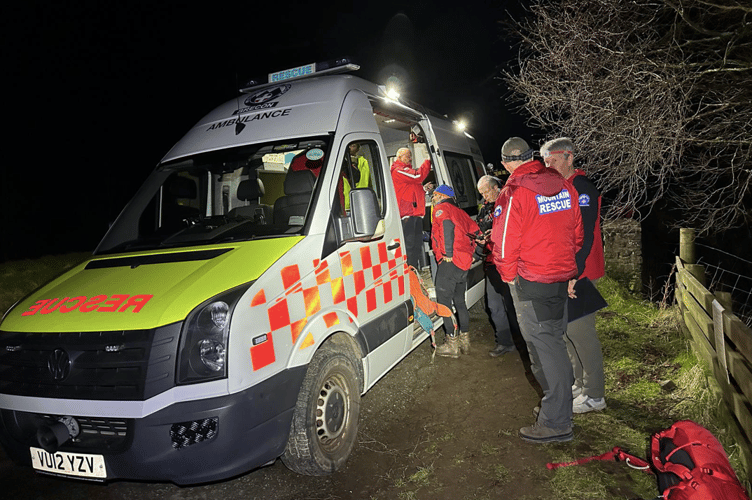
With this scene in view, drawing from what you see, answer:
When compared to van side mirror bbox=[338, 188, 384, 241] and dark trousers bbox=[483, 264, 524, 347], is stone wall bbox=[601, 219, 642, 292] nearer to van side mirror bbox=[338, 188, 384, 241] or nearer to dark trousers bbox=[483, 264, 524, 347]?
dark trousers bbox=[483, 264, 524, 347]

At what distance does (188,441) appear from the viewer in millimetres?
2332

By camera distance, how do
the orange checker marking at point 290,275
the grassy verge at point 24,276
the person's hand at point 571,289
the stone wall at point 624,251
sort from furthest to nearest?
the grassy verge at point 24,276 < the stone wall at point 624,251 < the person's hand at point 571,289 < the orange checker marking at point 290,275

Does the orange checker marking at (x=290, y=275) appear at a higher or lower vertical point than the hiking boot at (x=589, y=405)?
higher

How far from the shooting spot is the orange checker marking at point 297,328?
272cm

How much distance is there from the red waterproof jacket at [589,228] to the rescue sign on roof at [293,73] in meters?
2.45

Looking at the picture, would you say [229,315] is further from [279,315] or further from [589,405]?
[589,405]

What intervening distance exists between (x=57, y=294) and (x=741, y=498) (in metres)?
3.80

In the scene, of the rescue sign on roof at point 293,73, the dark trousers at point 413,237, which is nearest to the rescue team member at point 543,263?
the rescue sign on roof at point 293,73

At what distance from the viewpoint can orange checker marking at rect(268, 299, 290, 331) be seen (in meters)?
2.59

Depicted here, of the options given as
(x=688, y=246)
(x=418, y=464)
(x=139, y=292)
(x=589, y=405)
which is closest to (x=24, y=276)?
(x=139, y=292)

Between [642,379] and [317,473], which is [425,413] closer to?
[317,473]

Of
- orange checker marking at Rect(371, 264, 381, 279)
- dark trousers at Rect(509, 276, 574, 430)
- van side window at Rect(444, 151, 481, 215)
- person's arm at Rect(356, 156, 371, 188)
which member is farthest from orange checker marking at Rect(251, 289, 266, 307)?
van side window at Rect(444, 151, 481, 215)

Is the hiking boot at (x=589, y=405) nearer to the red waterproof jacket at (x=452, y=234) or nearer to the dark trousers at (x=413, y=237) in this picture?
the red waterproof jacket at (x=452, y=234)

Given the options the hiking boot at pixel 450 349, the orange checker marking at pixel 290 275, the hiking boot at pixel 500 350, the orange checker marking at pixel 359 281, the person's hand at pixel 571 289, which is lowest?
the hiking boot at pixel 500 350
